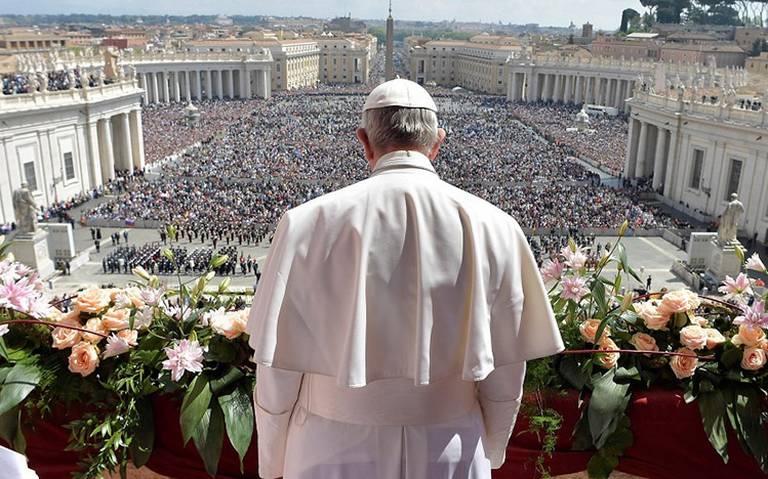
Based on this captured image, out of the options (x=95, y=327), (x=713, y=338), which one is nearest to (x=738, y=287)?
(x=713, y=338)

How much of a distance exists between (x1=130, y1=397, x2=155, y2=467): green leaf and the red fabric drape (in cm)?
8

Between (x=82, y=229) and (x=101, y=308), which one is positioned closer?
(x=101, y=308)

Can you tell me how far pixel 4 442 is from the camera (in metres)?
4.27

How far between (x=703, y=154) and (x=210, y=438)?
38.1m

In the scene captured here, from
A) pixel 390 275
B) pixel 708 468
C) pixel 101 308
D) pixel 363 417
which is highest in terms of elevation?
pixel 390 275

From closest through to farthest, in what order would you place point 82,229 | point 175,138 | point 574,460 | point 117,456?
1. point 117,456
2. point 574,460
3. point 82,229
4. point 175,138

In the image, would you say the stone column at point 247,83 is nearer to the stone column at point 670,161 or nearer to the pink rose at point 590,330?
the stone column at point 670,161

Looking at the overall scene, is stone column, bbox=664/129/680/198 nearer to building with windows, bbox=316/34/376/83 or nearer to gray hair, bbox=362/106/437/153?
gray hair, bbox=362/106/437/153

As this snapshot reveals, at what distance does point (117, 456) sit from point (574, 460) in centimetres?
283

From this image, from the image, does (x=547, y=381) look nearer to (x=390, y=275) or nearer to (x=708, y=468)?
(x=708, y=468)

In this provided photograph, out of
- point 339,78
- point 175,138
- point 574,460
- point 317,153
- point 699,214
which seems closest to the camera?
point 574,460

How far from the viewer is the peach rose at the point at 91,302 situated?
14.1 ft

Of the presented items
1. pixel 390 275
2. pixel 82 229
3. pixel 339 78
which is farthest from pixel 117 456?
pixel 339 78

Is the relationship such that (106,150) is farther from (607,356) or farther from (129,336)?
(607,356)
